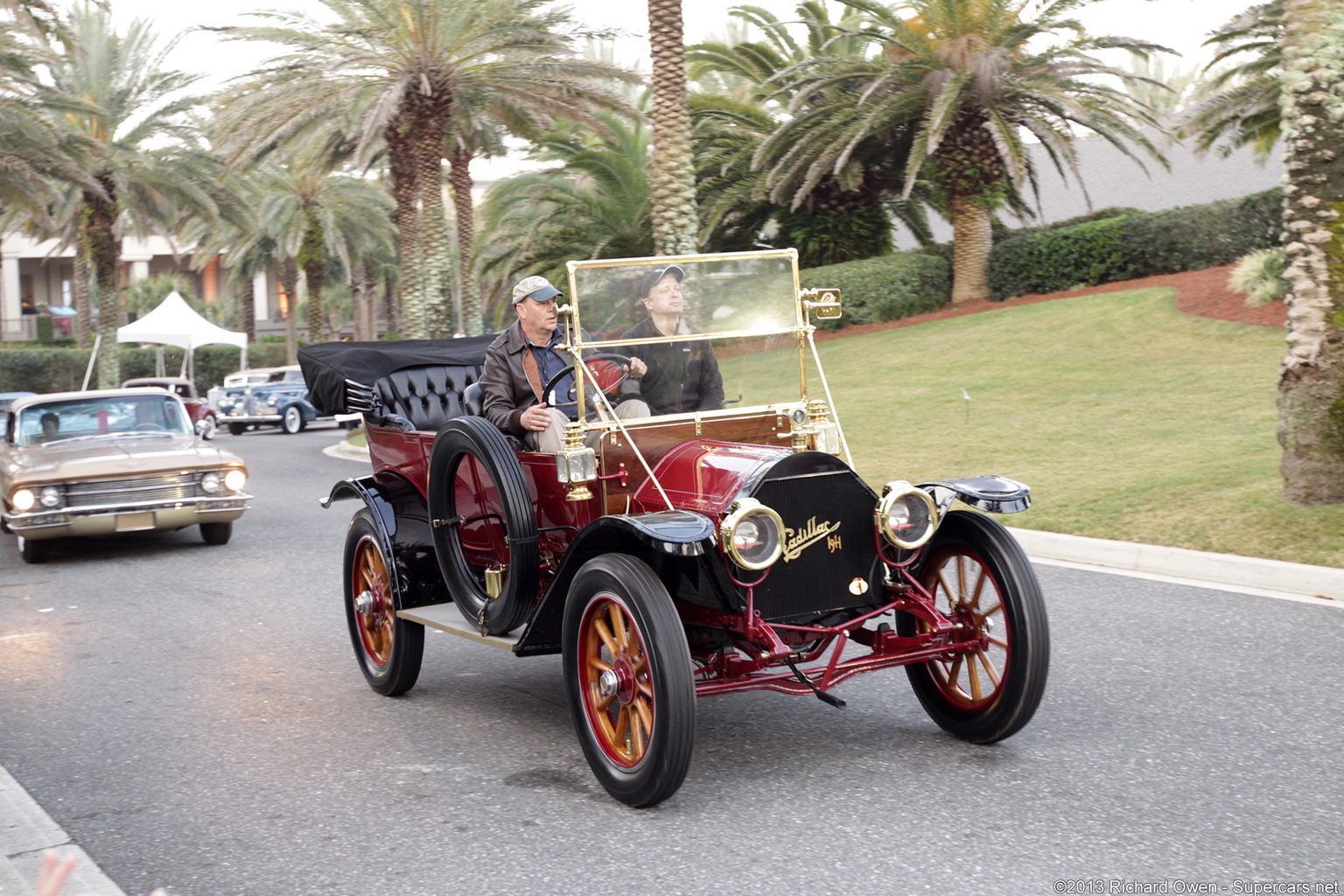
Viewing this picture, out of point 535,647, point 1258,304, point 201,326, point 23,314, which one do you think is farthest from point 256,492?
point 23,314

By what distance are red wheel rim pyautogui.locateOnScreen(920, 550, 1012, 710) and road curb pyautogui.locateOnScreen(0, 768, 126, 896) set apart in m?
3.04

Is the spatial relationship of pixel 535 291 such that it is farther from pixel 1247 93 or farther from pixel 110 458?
pixel 1247 93

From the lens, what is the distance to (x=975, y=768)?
460cm

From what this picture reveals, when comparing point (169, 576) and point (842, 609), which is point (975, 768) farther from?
point (169, 576)

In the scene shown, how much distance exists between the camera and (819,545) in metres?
4.63

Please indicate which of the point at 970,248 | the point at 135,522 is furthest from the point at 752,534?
the point at 970,248

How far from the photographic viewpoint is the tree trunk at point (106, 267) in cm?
3203

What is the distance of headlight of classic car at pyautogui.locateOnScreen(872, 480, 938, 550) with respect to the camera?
459cm

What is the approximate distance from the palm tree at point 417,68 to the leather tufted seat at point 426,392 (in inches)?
574

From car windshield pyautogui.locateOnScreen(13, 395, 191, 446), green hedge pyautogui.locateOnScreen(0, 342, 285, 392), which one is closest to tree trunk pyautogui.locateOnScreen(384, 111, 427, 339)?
car windshield pyautogui.locateOnScreen(13, 395, 191, 446)

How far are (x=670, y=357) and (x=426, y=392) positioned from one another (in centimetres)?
244

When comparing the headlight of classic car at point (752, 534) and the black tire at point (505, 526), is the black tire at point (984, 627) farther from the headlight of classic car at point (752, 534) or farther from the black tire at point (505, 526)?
the black tire at point (505, 526)

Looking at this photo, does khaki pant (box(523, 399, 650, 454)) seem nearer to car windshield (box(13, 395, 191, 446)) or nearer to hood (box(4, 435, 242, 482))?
hood (box(4, 435, 242, 482))

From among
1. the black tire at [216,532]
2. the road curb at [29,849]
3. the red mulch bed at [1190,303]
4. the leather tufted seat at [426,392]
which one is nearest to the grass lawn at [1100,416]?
the red mulch bed at [1190,303]
